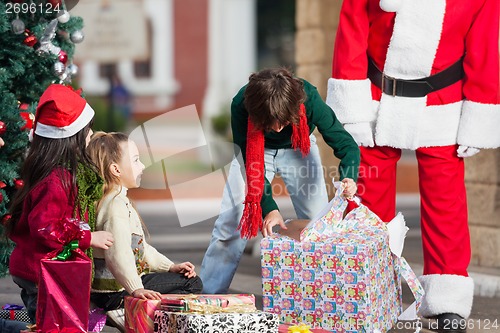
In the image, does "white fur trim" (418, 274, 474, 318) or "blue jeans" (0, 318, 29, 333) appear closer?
"blue jeans" (0, 318, 29, 333)

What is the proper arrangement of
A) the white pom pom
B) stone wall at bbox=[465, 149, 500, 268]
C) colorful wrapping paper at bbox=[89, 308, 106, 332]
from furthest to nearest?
stone wall at bbox=[465, 149, 500, 268] < the white pom pom < colorful wrapping paper at bbox=[89, 308, 106, 332]

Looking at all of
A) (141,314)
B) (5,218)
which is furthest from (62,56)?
(141,314)

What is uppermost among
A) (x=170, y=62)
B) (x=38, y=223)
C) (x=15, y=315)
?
(x=38, y=223)

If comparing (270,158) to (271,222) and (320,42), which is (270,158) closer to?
(271,222)

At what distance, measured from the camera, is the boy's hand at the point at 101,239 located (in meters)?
4.19

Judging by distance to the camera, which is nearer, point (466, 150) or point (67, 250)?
point (67, 250)

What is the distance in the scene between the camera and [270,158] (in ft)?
16.6

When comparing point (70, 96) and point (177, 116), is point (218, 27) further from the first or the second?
point (70, 96)

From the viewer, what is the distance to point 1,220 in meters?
5.27

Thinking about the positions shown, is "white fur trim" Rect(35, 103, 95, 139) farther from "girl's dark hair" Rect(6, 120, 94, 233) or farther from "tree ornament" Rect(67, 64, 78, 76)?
"tree ornament" Rect(67, 64, 78, 76)

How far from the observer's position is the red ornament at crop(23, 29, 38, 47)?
5299mm

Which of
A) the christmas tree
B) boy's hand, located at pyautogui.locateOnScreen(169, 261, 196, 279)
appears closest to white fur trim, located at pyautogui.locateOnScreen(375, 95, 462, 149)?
boy's hand, located at pyautogui.locateOnScreen(169, 261, 196, 279)

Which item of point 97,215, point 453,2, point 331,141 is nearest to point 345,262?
point 331,141

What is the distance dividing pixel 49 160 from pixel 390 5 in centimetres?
176
